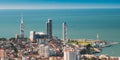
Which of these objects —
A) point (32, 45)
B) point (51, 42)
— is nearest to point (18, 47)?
point (32, 45)

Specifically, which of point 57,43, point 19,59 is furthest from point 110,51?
point 19,59

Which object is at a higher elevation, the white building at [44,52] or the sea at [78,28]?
the sea at [78,28]

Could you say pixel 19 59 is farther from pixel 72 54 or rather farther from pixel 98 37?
pixel 98 37

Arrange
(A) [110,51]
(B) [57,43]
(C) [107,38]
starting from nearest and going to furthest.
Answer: (A) [110,51] → (B) [57,43] → (C) [107,38]

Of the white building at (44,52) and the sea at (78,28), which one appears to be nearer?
the white building at (44,52)

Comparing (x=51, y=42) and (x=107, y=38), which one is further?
(x=107, y=38)

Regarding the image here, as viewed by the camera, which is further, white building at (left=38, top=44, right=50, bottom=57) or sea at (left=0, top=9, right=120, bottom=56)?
sea at (left=0, top=9, right=120, bottom=56)

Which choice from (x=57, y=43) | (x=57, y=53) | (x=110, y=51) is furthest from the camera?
(x=57, y=43)

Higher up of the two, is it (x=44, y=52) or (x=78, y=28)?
(x=78, y=28)

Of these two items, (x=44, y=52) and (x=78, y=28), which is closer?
(x=44, y=52)

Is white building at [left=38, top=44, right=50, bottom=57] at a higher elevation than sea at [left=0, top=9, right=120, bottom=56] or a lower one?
lower
